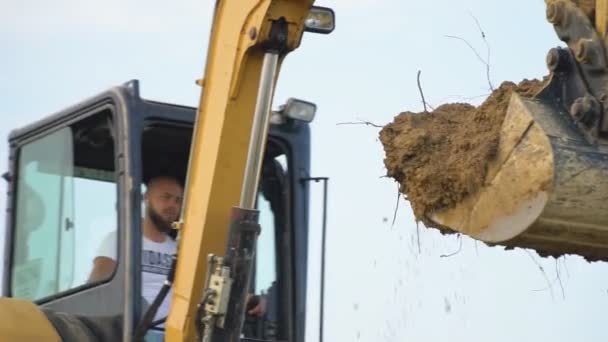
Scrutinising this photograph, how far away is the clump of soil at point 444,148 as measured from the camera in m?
3.75

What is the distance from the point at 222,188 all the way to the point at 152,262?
0.49m

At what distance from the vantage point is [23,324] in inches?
186

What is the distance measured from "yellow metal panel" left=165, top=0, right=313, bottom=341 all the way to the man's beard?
47 centimetres

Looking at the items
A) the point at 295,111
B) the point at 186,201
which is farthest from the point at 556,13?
the point at 295,111

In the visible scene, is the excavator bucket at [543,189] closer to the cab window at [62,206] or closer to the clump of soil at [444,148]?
the clump of soil at [444,148]

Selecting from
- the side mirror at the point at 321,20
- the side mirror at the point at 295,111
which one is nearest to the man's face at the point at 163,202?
the side mirror at the point at 295,111

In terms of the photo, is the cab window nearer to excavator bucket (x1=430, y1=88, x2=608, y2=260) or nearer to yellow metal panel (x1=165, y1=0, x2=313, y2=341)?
yellow metal panel (x1=165, y1=0, x2=313, y2=341)

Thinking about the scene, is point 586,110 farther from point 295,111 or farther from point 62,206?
point 62,206

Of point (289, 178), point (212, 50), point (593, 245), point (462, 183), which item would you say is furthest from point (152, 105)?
point (593, 245)

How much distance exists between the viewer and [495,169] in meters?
3.69

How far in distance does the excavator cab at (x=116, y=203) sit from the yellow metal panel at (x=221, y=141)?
0.80 feet

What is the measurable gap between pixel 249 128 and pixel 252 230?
0.43 m

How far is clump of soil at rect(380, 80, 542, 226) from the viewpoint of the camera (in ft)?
12.3

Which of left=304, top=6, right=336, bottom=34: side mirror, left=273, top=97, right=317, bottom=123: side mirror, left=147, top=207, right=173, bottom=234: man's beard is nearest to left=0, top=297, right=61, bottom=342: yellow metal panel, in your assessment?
left=147, top=207, right=173, bottom=234: man's beard
